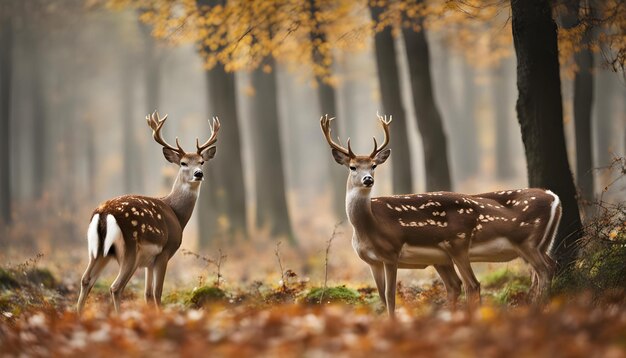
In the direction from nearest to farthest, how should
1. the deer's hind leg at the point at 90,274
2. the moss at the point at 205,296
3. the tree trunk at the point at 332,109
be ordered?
1. the deer's hind leg at the point at 90,274
2. the moss at the point at 205,296
3. the tree trunk at the point at 332,109

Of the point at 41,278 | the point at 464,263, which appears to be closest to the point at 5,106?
the point at 41,278

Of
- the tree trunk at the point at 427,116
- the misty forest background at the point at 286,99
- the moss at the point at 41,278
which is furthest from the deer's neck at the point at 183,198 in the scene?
the tree trunk at the point at 427,116

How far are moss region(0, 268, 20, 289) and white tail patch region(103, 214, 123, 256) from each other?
303 centimetres

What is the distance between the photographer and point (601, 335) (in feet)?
15.8

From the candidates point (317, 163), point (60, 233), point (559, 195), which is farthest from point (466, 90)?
point (559, 195)

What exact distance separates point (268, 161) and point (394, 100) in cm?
578

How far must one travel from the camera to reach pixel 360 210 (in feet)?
27.1

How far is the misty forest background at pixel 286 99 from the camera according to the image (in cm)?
1133

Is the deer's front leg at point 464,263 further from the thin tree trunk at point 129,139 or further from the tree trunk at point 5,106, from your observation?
the thin tree trunk at point 129,139

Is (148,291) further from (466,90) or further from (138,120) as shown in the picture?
(138,120)

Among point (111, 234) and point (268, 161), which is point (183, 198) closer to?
point (111, 234)

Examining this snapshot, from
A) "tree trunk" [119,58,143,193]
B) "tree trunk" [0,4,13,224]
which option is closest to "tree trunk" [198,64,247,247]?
"tree trunk" [0,4,13,224]

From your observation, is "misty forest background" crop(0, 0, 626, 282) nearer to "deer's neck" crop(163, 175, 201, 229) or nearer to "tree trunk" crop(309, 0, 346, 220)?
"tree trunk" crop(309, 0, 346, 220)

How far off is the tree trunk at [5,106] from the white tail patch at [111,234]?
14.9m
